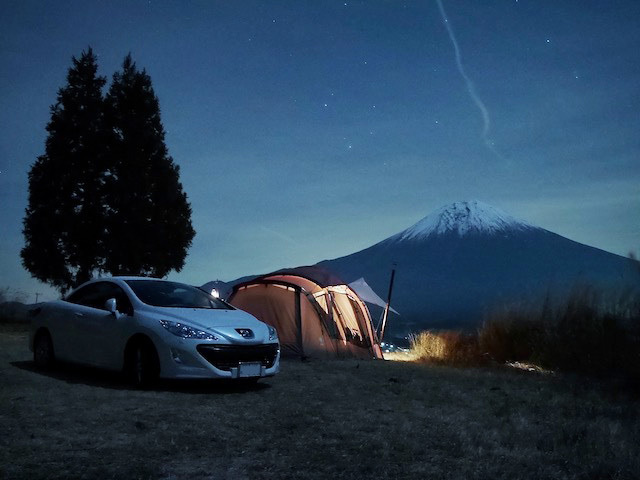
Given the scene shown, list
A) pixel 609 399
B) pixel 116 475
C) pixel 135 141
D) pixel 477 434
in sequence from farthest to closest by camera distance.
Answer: pixel 135 141 → pixel 609 399 → pixel 477 434 → pixel 116 475

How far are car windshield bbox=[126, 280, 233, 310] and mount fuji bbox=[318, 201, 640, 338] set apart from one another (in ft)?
416

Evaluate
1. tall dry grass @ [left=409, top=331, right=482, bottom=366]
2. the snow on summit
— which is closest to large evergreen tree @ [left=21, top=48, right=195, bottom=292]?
tall dry grass @ [left=409, top=331, right=482, bottom=366]

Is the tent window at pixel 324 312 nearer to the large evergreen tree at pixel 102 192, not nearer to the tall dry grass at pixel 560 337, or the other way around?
the tall dry grass at pixel 560 337

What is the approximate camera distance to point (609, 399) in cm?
887

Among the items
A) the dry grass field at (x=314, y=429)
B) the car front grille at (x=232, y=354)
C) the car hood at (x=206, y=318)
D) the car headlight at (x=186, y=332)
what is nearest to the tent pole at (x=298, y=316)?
the dry grass field at (x=314, y=429)

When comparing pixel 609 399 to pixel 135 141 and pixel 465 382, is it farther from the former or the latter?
pixel 135 141

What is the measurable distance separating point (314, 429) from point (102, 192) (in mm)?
24243

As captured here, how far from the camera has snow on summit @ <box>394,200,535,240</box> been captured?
526 ft

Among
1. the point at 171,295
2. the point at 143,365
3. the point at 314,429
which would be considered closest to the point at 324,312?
the point at 171,295

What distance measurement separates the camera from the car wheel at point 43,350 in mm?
10430

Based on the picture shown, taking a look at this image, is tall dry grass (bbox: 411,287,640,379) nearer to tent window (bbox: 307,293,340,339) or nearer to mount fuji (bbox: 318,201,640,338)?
tent window (bbox: 307,293,340,339)

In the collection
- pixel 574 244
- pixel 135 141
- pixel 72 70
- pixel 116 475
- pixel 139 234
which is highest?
pixel 574 244

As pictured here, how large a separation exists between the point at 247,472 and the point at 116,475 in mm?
868

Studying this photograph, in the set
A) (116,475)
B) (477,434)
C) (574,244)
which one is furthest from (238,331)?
(574,244)
